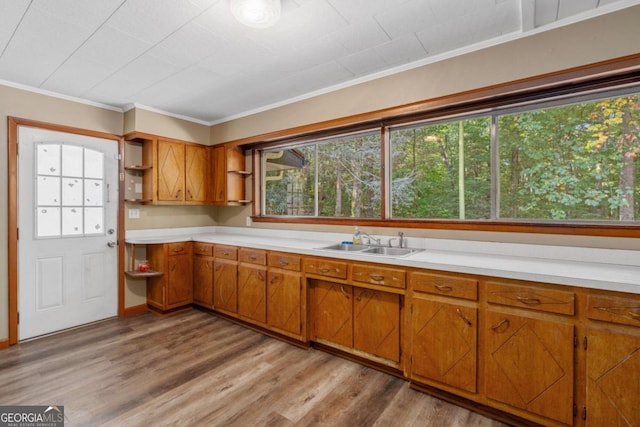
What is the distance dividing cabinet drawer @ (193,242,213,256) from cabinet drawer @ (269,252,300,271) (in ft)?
3.40

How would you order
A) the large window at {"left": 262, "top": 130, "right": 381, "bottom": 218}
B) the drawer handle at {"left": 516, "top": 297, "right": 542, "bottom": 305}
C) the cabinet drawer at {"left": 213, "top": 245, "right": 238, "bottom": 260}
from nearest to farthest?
the drawer handle at {"left": 516, "top": 297, "right": 542, "bottom": 305} < the large window at {"left": 262, "top": 130, "right": 381, "bottom": 218} < the cabinet drawer at {"left": 213, "top": 245, "right": 238, "bottom": 260}

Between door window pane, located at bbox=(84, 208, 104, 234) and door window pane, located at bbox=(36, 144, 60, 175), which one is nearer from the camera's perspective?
door window pane, located at bbox=(36, 144, 60, 175)

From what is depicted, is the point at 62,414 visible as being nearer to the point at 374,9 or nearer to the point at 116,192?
the point at 116,192

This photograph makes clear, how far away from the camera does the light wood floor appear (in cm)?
191

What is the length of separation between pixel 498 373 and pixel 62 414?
2.73 m

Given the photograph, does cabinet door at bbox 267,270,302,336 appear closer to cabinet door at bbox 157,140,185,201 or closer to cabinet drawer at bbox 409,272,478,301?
cabinet drawer at bbox 409,272,478,301

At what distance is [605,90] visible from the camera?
6.73ft

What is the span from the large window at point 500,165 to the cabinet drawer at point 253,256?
0.89m

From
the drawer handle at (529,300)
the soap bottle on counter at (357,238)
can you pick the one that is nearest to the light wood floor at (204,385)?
the drawer handle at (529,300)

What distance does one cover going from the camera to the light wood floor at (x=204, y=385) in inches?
75.1

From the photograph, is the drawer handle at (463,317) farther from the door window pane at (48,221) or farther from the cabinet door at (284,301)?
the door window pane at (48,221)

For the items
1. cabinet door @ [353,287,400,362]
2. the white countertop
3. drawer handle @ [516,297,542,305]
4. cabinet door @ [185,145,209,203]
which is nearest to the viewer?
the white countertop

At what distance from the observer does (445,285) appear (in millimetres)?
2029

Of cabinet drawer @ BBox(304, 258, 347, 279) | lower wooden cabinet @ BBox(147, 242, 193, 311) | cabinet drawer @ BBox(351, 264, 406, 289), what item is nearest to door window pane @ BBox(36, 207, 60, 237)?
lower wooden cabinet @ BBox(147, 242, 193, 311)
